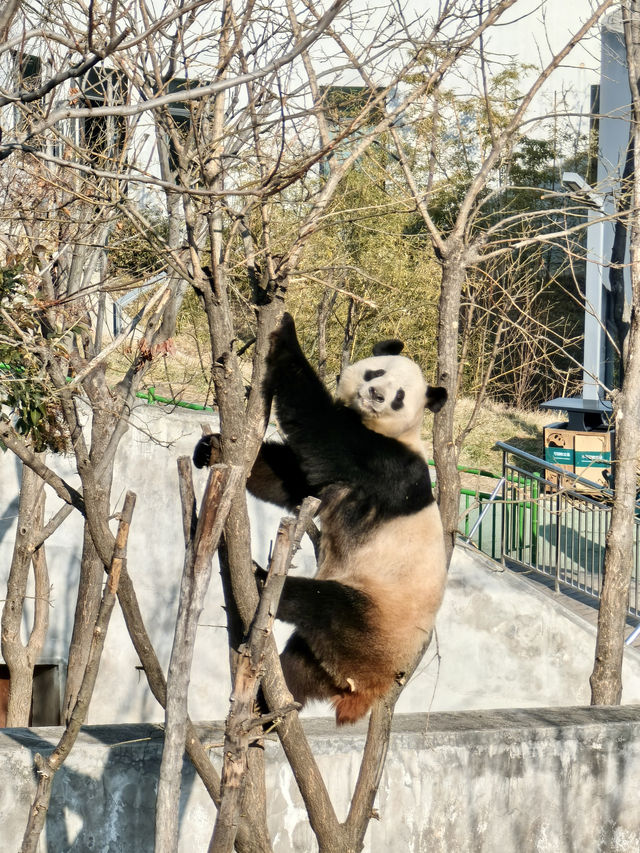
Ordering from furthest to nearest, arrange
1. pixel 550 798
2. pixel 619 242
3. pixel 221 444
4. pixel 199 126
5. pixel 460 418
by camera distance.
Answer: pixel 460 418, pixel 619 242, pixel 550 798, pixel 199 126, pixel 221 444

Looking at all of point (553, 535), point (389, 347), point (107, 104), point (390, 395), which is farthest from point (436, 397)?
point (553, 535)

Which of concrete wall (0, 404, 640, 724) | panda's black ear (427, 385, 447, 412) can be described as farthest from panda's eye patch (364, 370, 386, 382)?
concrete wall (0, 404, 640, 724)

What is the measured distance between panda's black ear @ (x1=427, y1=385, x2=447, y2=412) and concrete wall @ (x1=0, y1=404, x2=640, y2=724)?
5842mm

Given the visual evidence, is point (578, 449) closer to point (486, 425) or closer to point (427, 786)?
point (486, 425)

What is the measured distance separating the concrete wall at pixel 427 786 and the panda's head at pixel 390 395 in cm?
147

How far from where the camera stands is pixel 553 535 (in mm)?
11500

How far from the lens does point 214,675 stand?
10.6 meters

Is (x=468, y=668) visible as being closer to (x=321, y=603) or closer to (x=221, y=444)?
(x=321, y=603)

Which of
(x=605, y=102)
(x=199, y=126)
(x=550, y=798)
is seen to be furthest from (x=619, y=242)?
(x=605, y=102)

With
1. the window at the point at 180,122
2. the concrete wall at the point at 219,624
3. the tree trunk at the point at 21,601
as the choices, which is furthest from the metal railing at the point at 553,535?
the window at the point at 180,122

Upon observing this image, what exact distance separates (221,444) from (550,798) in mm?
2864

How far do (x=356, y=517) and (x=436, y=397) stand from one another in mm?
727

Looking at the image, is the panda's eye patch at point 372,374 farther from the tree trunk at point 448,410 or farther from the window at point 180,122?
the window at point 180,122

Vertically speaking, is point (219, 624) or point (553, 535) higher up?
point (553, 535)
